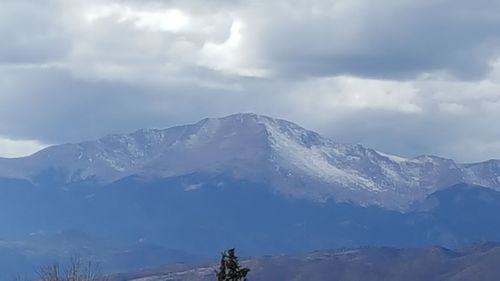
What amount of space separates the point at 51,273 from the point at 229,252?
31864 millimetres

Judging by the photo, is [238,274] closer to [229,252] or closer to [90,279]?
[229,252]

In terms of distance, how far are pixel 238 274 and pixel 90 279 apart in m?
35.5

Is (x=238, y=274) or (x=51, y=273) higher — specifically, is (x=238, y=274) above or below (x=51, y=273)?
below

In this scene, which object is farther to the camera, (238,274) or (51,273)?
(51,273)

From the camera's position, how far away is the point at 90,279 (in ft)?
313

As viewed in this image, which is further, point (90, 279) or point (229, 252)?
point (90, 279)

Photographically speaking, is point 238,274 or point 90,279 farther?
point 90,279

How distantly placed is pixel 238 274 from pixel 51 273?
33.2m

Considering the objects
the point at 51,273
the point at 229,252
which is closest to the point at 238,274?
the point at 229,252

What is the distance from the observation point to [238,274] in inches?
2451

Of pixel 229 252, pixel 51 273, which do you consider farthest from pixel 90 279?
pixel 229 252

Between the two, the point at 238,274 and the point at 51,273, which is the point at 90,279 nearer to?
the point at 51,273

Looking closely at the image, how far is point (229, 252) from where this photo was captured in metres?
63.6
